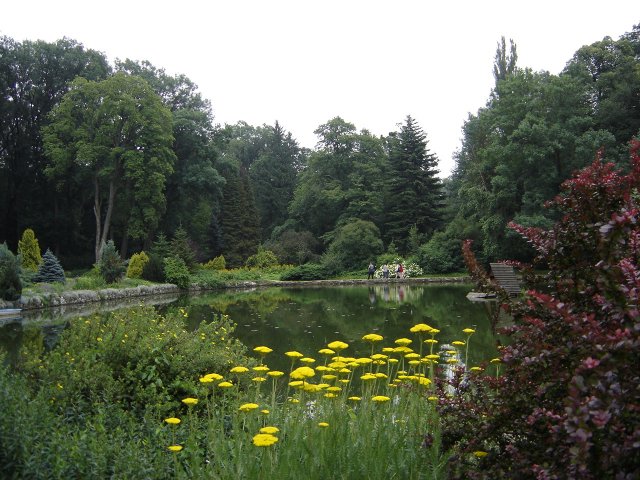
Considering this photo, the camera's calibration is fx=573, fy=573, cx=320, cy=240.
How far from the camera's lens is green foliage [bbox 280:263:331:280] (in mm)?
34188

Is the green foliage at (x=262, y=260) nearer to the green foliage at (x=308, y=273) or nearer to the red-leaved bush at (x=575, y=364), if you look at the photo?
the green foliage at (x=308, y=273)

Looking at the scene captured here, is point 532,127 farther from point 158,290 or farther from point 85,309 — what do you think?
point 85,309

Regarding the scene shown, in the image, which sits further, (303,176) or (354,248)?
(303,176)

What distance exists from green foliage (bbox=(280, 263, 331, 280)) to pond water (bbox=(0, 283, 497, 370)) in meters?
13.8

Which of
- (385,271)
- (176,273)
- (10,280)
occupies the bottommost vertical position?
(10,280)

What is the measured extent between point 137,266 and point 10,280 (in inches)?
378

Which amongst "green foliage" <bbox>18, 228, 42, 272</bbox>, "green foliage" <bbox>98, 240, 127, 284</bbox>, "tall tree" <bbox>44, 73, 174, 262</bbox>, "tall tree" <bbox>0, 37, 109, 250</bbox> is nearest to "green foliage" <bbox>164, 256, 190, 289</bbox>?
"green foliage" <bbox>98, 240, 127, 284</bbox>

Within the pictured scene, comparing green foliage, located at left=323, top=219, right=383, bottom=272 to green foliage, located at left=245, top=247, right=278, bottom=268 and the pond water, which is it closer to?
green foliage, located at left=245, top=247, right=278, bottom=268

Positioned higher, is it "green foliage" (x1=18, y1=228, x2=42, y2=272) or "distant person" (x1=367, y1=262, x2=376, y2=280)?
"green foliage" (x1=18, y1=228, x2=42, y2=272)

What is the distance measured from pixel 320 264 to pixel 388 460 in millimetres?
33442

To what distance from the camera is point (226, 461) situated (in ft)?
9.53

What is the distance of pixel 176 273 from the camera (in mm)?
27188

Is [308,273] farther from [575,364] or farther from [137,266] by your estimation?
[575,364]

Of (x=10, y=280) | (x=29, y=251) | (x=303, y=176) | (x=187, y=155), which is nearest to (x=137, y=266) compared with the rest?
(x=29, y=251)
